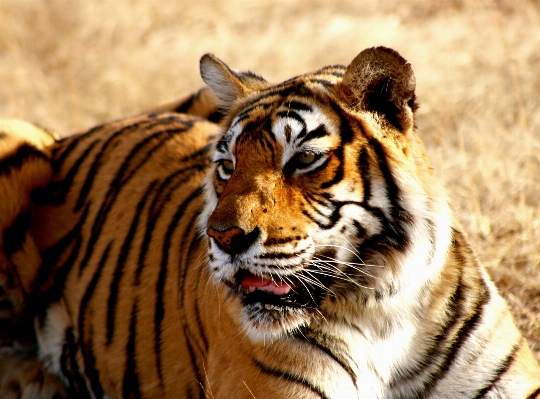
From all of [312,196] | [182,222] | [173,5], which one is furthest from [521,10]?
[312,196]

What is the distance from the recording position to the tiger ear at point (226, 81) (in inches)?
94.0

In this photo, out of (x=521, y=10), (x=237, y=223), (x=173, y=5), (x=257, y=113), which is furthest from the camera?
(x=173, y=5)

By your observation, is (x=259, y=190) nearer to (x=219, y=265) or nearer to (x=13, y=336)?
(x=219, y=265)

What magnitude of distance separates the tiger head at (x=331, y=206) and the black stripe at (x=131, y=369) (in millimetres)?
703

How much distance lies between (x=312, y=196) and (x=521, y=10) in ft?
16.1

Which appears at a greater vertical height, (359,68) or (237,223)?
(359,68)

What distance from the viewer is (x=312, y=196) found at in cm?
191

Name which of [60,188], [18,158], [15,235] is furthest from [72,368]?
[18,158]

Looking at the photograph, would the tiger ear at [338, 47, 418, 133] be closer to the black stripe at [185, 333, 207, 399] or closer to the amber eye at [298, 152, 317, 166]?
the amber eye at [298, 152, 317, 166]

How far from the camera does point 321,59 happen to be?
19.0 ft

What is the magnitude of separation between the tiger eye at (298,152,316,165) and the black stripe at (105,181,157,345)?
1.05 meters

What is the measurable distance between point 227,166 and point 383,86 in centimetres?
47

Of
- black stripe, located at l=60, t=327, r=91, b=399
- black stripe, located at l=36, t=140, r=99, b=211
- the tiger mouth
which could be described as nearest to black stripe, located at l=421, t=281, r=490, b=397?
the tiger mouth

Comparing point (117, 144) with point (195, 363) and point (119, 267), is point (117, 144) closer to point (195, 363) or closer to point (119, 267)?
point (119, 267)
